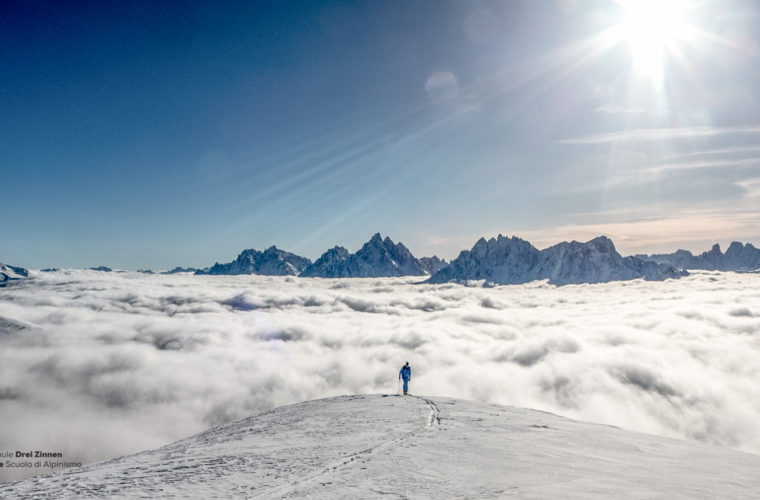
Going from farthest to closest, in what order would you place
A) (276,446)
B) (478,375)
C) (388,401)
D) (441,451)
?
(478,375), (388,401), (276,446), (441,451)

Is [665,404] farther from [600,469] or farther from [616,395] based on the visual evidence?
[600,469]

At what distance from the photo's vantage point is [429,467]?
531 inches

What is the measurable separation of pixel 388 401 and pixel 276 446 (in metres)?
16.3

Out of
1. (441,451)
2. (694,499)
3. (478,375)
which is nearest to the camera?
(694,499)

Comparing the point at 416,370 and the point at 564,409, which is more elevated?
the point at 416,370

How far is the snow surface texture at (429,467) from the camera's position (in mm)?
11211

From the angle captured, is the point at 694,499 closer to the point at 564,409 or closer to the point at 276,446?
the point at 276,446

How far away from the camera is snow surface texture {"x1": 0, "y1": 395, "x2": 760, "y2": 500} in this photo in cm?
1121

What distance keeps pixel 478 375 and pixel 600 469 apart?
183906 millimetres

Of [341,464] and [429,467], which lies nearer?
[429,467]

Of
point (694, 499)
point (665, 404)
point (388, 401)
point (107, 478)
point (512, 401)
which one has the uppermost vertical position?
point (694, 499)

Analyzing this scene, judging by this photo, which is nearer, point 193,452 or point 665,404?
point 193,452

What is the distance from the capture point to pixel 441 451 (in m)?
16.1

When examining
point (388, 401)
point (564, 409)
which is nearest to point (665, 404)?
point (564, 409)
